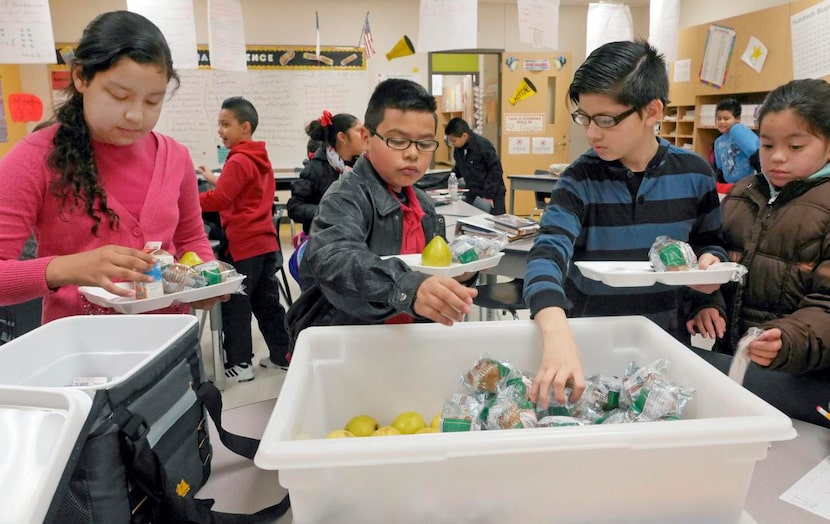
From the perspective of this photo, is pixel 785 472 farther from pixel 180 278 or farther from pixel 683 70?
pixel 683 70

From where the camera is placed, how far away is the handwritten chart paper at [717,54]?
20.6 ft

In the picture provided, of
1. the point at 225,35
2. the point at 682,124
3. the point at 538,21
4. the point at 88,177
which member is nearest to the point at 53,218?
the point at 88,177

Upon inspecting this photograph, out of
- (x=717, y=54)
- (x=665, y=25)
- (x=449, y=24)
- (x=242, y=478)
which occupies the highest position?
(x=717, y=54)

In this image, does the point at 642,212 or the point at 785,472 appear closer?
the point at 785,472

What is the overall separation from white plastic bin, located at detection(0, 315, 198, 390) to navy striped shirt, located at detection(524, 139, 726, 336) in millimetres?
776

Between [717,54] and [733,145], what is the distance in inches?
84.5

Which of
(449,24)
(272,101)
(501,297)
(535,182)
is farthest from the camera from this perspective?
(272,101)

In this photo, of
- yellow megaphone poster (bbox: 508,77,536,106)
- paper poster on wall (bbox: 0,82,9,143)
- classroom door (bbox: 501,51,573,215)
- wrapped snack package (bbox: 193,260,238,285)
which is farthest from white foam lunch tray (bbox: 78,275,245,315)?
yellow megaphone poster (bbox: 508,77,536,106)

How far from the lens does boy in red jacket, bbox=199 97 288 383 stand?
2963mm

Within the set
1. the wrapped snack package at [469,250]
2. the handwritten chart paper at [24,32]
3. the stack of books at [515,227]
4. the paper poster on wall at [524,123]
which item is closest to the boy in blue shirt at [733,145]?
the stack of books at [515,227]

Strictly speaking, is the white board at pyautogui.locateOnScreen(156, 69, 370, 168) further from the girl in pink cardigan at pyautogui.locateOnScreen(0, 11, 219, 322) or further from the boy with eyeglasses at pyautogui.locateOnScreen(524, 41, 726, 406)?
the boy with eyeglasses at pyautogui.locateOnScreen(524, 41, 726, 406)

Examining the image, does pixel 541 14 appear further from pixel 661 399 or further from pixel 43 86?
pixel 43 86

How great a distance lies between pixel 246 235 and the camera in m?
2.98

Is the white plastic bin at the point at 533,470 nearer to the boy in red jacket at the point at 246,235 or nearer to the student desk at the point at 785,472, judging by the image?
the student desk at the point at 785,472
